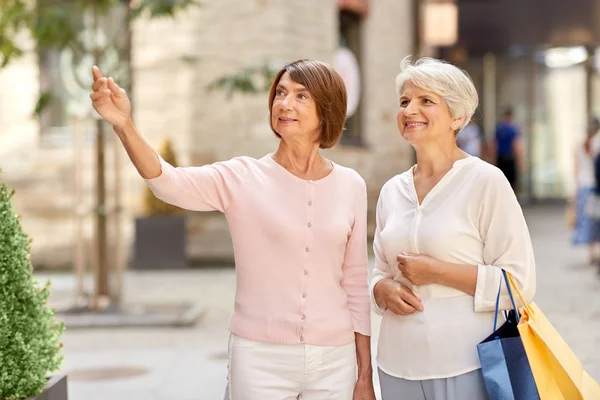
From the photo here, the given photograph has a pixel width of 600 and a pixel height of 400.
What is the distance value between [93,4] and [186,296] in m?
3.21

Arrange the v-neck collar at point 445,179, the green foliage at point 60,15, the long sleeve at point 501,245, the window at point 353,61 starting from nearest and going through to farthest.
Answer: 1. the long sleeve at point 501,245
2. the v-neck collar at point 445,179
3. the green foliage at point 60,15
4. the window at point 353,61

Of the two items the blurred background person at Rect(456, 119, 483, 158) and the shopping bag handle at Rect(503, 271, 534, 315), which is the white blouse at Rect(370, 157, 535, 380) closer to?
the shopping bag handle at Rect(503, 271, 534, 315)

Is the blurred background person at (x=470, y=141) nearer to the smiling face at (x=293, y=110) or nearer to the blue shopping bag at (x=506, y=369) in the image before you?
the smiling face at (x=293, y=110)

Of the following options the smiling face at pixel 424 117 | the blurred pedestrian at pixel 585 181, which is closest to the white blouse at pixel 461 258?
the smiling face at pixel 424 117

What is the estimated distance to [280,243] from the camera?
3.00m

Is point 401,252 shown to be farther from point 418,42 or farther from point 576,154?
point 418,42

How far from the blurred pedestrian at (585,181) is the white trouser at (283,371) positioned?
32.1 feet

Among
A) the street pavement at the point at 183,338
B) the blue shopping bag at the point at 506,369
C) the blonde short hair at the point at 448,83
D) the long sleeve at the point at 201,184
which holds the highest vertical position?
the blonde short hair at the point at 448,83

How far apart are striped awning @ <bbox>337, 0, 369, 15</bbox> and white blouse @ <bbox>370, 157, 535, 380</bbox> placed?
12330mm

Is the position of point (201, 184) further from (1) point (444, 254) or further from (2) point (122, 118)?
(1) point (444, 254)

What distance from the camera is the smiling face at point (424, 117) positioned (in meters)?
3.01

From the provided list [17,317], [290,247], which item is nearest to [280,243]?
[290,247]

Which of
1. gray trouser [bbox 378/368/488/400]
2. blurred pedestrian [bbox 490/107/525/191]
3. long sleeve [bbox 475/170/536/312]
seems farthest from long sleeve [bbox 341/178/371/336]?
blurred pedestrian [bbox 490/107/525/191]

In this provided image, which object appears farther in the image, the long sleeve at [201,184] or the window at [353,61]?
the window at [353,61]
